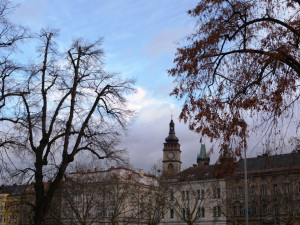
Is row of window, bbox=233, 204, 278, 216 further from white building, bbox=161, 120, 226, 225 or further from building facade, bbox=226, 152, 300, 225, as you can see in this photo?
white building, bbox=161, 120, 226, 225

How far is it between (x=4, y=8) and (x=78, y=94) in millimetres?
4743

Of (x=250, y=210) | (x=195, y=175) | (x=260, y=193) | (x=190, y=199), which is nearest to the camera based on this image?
(x=260, y=193)

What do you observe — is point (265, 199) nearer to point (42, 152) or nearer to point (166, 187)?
point (166, 187)

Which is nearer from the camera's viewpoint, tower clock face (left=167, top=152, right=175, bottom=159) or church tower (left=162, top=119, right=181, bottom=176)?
church tower (left=162, top=119, right=181, bottom=176)

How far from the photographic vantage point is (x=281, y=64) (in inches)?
403

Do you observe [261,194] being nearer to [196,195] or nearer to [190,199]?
[190,199]

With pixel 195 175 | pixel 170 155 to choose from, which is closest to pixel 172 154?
pixel 170 155

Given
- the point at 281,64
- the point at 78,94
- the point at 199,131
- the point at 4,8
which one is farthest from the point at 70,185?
the point at 281,64

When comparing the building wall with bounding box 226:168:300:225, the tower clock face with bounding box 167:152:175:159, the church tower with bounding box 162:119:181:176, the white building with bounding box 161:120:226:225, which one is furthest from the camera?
the tower clock face with bounding box 167:152:175:159

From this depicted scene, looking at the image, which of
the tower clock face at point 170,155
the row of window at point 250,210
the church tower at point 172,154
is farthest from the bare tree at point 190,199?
the tower clock face at point 170,155

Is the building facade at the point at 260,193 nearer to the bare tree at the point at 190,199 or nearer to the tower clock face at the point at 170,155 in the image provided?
the bare tree at the point at 190,199

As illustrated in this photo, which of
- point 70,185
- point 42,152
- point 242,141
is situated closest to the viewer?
point 242,141

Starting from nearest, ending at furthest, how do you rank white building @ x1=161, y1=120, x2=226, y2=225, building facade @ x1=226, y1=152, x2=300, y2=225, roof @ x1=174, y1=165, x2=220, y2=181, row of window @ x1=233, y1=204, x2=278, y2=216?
building facade @ x1=226, y1=152, x2=300, y2=225
row of window @ x1=233, y1=204, x2=278, y2=216
white building @ x1=161, y1=120, x2=226, y2=225
roof @ x1=174, y1=165, x2=220, y2=181

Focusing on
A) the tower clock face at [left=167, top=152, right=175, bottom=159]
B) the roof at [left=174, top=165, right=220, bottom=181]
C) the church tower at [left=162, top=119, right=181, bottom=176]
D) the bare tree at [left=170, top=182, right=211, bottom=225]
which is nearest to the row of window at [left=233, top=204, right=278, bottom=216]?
the bare tree at [left=170, top=182, right=211, bottom=225]
